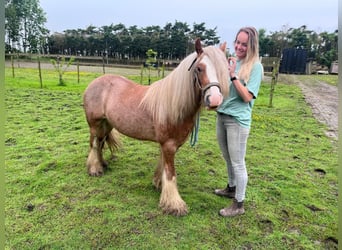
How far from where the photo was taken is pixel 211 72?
74.6 inches

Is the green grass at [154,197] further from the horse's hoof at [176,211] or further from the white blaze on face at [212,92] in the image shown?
the white blaze on face at [212,92]

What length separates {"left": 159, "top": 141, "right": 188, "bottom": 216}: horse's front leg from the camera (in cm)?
236

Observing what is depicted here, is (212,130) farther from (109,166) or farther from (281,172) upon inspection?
(109,166)

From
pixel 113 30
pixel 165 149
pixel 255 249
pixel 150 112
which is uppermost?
pixel 113 30

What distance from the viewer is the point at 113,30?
3412cm

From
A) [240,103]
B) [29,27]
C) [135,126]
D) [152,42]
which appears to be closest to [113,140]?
[135,126]

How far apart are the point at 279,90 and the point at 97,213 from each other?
10.1 m

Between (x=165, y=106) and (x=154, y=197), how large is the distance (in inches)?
38.2

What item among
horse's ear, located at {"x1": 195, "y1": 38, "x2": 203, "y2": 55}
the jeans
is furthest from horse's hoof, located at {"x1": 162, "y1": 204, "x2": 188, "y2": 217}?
horse's ear, located at {"x1": 195, "y1": 38, "x2": 203, "y2": 55}

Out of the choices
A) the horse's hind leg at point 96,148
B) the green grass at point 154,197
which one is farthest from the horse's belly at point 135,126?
the green grass at point 154,197

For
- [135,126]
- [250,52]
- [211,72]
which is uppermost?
[250,52]

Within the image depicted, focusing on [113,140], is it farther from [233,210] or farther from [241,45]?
[241,45]

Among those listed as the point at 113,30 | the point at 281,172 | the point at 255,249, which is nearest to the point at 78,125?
the point at 281,172

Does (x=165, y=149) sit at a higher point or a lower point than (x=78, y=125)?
higher
